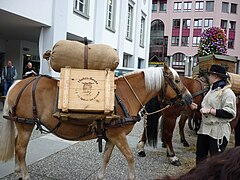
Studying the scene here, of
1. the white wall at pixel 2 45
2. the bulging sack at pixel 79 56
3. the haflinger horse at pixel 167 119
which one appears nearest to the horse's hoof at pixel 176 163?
the haflinger horse at pixel 167 119

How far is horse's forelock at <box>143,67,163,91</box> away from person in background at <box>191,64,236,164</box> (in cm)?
71

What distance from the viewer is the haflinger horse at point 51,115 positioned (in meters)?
3.68

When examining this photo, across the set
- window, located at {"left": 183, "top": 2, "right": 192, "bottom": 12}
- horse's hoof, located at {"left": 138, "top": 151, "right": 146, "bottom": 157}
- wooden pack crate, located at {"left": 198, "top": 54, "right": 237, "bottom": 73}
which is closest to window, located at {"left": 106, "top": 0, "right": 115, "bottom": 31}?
wooden pack crate, located at {"left": 198, "top": 54, "right": 237, "bottom": 73}

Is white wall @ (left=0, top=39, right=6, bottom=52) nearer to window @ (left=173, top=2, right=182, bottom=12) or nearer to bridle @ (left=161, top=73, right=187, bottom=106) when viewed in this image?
bridle @ (left=161, top=73, right=187, bottom=106)

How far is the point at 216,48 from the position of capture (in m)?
13.3

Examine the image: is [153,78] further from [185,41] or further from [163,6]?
[163,6]

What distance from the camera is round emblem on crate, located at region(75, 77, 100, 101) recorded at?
3402 mm

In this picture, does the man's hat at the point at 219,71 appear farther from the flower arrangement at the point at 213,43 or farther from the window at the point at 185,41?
the window at the point at 185,41

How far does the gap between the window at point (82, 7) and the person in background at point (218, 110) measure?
367 inches

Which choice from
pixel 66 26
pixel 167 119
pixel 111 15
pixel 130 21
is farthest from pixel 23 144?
pixel 130 21

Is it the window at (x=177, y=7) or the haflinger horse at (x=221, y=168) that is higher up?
the window at (x=177, y=7)

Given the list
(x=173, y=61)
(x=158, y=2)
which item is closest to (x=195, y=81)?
(x=173, y=61)

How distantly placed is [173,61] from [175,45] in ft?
10.4

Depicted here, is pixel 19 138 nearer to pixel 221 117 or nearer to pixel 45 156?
pixel 45 156
